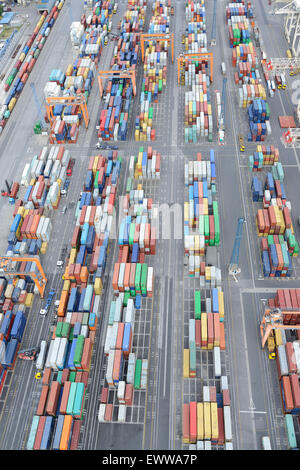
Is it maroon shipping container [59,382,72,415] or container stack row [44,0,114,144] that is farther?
container stack row [44,0,114,144]

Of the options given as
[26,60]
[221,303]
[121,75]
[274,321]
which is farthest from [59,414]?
[26,60]

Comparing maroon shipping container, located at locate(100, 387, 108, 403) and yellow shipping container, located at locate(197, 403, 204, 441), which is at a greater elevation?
maroon shipping container, located at locate(100, 387, 108, 403)

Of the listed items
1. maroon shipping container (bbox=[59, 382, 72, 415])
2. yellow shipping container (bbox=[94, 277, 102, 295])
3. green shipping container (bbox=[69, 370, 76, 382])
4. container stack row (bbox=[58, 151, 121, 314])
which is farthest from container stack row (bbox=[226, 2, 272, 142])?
maroon shipping container (bbox=[59, 382, 72, 415])

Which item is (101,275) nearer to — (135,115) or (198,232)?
(198,232)

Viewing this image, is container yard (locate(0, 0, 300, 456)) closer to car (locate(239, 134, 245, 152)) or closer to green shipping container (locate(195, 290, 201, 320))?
green shipping container (locate(195, 290, 201, 320))

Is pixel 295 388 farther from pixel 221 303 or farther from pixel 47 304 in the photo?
pixel 47 304

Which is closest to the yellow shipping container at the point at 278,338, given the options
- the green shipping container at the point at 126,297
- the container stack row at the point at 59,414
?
the green shipping container at the point at 126,297
